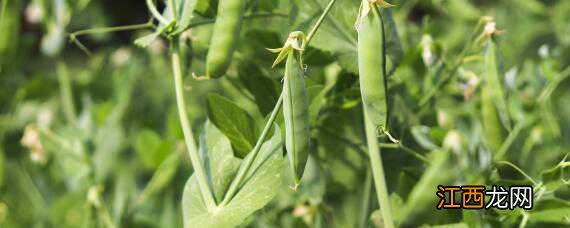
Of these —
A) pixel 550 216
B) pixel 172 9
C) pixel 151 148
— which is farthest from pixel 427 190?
pixel 151 148

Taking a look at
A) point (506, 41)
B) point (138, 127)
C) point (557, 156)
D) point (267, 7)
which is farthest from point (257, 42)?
point (506, 41)

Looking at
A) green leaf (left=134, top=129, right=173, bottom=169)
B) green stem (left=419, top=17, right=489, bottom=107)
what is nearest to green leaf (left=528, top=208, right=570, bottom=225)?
green stem (left=419, top=17, right=489, bottom=107)

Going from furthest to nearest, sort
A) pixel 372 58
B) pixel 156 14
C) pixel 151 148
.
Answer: pixel 151 148, pixel 156 14, pixel 372 58

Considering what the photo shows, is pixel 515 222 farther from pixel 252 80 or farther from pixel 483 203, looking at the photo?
pixel 252 80

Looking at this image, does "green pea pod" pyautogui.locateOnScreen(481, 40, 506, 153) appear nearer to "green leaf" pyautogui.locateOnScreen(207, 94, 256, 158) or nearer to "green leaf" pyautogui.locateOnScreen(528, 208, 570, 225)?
"green leaf" pyautogui.locateOnScreen(528, 208, 570, 225)

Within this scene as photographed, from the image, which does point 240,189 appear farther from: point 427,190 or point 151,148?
point 151,148

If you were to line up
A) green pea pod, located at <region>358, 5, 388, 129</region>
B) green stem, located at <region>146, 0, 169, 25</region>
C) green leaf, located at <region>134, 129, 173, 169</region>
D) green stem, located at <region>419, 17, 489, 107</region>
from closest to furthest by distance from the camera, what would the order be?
green pea pod, located at <region>358, 5, 388, 129</region> → green stem, located at <region>146, 0, 169, 25</region> → green stem, located at <region>419, 17, 489, 107</region> → green leaf, located at <region>134, 129, 173, 169</region>
